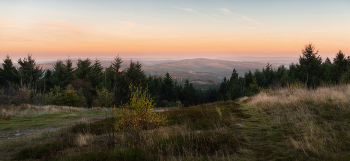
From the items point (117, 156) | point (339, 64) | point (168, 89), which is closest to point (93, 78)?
point (168, 89)

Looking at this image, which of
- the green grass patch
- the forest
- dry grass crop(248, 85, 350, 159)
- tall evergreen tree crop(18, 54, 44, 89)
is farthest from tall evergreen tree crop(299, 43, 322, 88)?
tall evergreen tree crop(18, 54, 44, 89)

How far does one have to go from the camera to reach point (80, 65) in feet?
152

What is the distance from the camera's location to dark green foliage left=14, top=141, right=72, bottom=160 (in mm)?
5880

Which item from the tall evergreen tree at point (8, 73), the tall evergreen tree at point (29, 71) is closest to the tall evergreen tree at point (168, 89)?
the tall evergreen tree at point (29, 71)

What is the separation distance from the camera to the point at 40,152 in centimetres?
632

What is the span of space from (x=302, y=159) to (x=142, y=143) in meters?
4.54

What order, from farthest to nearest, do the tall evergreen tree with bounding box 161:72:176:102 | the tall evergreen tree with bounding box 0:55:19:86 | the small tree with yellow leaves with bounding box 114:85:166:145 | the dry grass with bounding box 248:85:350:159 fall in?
the tall evergreen tree with bounding box 161:72:176:102 → the tall evergreen tree with bounding box 0:55:19:86 → the small tree with yellow leaves with bounding box 114:85:166:145 → the dry grass with bounding box 248:85:350:159

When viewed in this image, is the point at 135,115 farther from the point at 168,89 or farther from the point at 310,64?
the point at 168,89

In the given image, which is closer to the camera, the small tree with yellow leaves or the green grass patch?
the green grass patch

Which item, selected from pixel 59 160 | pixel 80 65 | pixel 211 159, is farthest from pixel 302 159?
pixel 80 65

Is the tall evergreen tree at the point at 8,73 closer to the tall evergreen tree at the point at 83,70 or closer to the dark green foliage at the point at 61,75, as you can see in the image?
the dark green foliage at the point at 61,75

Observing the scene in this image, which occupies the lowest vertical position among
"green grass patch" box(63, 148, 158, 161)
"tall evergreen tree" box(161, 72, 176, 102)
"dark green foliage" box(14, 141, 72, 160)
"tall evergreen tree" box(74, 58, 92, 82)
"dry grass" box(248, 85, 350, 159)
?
"tall evergreen tree" box(161, 72, 176, 102)

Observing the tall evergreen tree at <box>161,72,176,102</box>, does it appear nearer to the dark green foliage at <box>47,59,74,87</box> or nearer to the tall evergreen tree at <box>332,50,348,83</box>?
the dark green foliage at <box>47,59,74,87</box>

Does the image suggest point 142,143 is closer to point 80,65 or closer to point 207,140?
point 207,140
